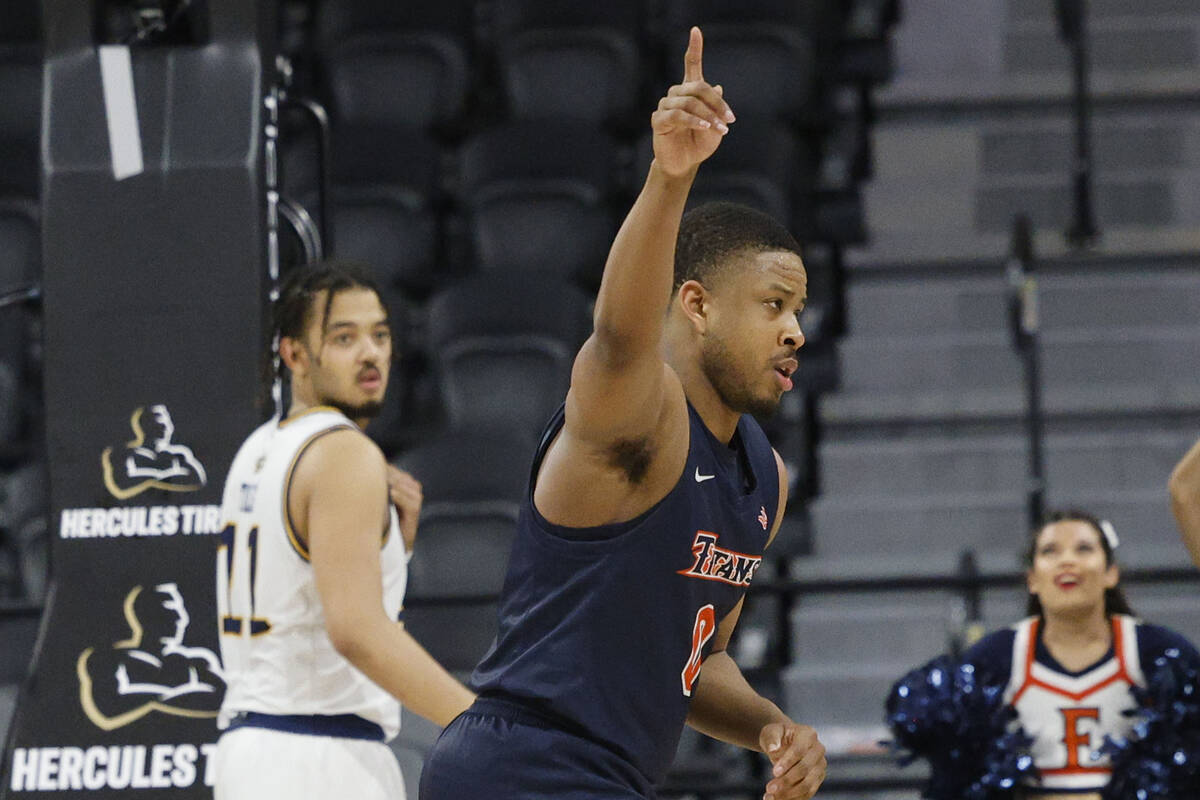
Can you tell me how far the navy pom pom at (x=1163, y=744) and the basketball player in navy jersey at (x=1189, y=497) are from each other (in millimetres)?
538

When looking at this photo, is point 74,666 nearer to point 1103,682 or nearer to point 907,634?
point 1103,682

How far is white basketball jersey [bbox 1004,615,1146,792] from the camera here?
17.1 feet

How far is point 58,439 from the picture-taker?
4.38 metres

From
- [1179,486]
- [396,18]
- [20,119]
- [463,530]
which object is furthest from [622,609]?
[20,119]

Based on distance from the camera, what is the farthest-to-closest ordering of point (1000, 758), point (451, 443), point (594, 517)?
point (451, 443)
point (1000, 758)
point (594, 517)

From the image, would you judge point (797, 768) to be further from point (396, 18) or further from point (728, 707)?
point (396, 18)

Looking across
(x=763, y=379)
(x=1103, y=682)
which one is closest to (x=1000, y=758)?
(x=1103, y=682)

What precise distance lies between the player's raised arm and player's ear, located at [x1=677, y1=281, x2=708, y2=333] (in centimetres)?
25

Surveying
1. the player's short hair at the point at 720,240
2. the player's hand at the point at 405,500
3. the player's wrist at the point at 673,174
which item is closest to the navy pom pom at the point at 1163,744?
the player's hand at the point at 405,500

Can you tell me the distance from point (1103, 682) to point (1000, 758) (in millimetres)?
393

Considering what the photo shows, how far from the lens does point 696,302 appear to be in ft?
8.79

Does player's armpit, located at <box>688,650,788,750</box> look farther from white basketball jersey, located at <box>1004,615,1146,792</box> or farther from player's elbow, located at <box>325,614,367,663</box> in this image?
white basketball jersey, located at <box>1004,615,1146,792</box>

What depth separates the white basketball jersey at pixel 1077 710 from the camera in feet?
17.1

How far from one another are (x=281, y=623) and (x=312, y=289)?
0.69 metres
